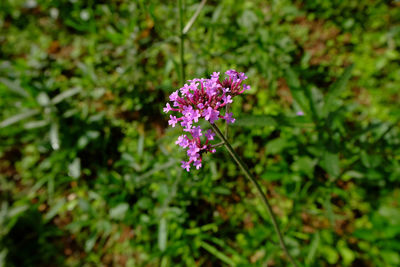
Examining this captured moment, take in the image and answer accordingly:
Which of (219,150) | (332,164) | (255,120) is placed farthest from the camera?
(219,150)

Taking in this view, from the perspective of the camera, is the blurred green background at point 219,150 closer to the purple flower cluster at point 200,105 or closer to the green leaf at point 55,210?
the green leaf at point 55,210

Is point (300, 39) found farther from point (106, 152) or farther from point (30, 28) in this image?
point (30, 28)

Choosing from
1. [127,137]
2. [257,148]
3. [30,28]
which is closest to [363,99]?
[257,148]

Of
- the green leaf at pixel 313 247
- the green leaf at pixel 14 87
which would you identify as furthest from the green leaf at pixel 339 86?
the green leaf at pixel 14 87

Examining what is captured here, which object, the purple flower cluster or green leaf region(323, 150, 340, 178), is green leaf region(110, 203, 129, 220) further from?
green leaf region(323, 150, 340, 178)

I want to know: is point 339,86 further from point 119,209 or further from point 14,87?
point 14,87

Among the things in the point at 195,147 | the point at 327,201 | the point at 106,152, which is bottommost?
the point at 327,201

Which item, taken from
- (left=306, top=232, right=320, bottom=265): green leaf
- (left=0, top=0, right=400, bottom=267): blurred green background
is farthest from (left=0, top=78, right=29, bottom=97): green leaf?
(left=306, top=232, right=320, bottom=265): green leaf

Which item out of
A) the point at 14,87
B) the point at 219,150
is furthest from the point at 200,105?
the point at 14,87
